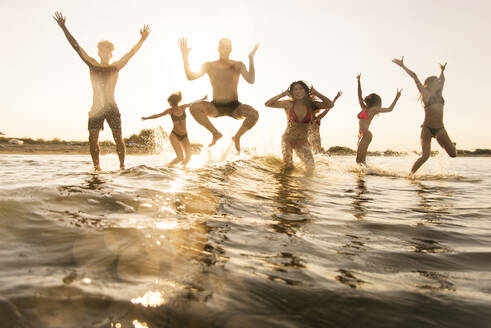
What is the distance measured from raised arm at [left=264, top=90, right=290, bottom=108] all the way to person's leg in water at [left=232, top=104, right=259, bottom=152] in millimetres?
939

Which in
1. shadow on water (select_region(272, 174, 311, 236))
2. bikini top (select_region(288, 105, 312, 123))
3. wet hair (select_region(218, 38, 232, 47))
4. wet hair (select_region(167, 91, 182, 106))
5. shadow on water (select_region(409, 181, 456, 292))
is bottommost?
shadow on water (select_region(409, 181, 456, 292))

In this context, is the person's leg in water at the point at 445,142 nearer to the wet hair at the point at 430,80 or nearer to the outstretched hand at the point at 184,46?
the wet hair at the point at 430,80

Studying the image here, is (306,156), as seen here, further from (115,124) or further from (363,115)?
(115,124)

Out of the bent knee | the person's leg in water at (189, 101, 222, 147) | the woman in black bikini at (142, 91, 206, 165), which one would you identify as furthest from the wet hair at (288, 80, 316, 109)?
the woman in black bikini at (142, 91, 206, 165)

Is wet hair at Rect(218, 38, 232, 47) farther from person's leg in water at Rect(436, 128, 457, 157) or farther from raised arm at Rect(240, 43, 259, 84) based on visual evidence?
person's leg in water at Rect(436, 128, 457, 157)

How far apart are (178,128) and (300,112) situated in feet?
10.5

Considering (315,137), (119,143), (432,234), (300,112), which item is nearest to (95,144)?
(119,143)

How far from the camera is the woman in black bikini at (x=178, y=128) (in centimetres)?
783

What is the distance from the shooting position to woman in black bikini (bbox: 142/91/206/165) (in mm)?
7832

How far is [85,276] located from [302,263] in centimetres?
108

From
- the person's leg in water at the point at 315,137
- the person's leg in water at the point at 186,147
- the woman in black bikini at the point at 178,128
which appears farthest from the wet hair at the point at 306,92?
the person's leg in water at the point at 186,147

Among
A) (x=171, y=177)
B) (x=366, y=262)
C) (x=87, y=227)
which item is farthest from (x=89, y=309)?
(x=171, y=177)

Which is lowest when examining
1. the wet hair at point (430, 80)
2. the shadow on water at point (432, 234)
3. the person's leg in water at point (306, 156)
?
the shadow on water at point (432, 234)

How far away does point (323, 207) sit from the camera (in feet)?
11.3
